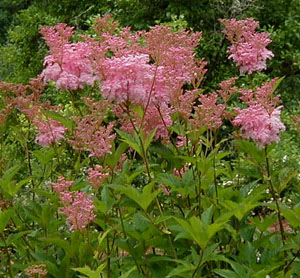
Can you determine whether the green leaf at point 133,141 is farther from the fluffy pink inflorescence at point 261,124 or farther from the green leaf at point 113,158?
the fluffy pink inflorescence at point 261,124

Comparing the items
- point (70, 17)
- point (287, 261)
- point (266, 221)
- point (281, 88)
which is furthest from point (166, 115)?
point (70, 17)

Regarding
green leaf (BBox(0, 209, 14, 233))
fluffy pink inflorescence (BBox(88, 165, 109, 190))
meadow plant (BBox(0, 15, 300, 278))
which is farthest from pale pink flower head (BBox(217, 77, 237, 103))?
green leaf (BBox(0, 209, 14, 233))

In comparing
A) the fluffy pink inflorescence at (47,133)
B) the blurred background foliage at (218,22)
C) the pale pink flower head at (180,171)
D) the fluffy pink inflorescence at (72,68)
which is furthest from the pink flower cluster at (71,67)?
the blurred background foliage at (218,22)

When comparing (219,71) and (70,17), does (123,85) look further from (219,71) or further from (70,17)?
(70,17)

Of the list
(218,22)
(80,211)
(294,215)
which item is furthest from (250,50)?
(218,22)

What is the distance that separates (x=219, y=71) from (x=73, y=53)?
15.7ft

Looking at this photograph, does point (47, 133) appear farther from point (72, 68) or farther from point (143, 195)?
point (143, 195)

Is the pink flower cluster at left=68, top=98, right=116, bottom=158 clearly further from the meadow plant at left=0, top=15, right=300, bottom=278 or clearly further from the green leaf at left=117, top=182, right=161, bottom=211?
the green leaf at left=117, top=182, right=161, bottom=211

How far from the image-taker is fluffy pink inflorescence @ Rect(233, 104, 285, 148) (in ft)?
6.61

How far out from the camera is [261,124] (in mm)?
2029

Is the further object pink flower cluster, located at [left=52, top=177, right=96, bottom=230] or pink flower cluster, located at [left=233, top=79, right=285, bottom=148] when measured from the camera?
pink flower cluster, located at [left=233, top=79, right=285, bottom=148]

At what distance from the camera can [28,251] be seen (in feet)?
7.60

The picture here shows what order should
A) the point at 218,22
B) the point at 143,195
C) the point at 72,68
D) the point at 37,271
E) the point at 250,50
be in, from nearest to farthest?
1. the point at 37,271
2. the point at 143,195
3. the point at 72,68
4. the point at 250,50
5. the point at 218,22

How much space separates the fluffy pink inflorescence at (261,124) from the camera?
6.61 feet
